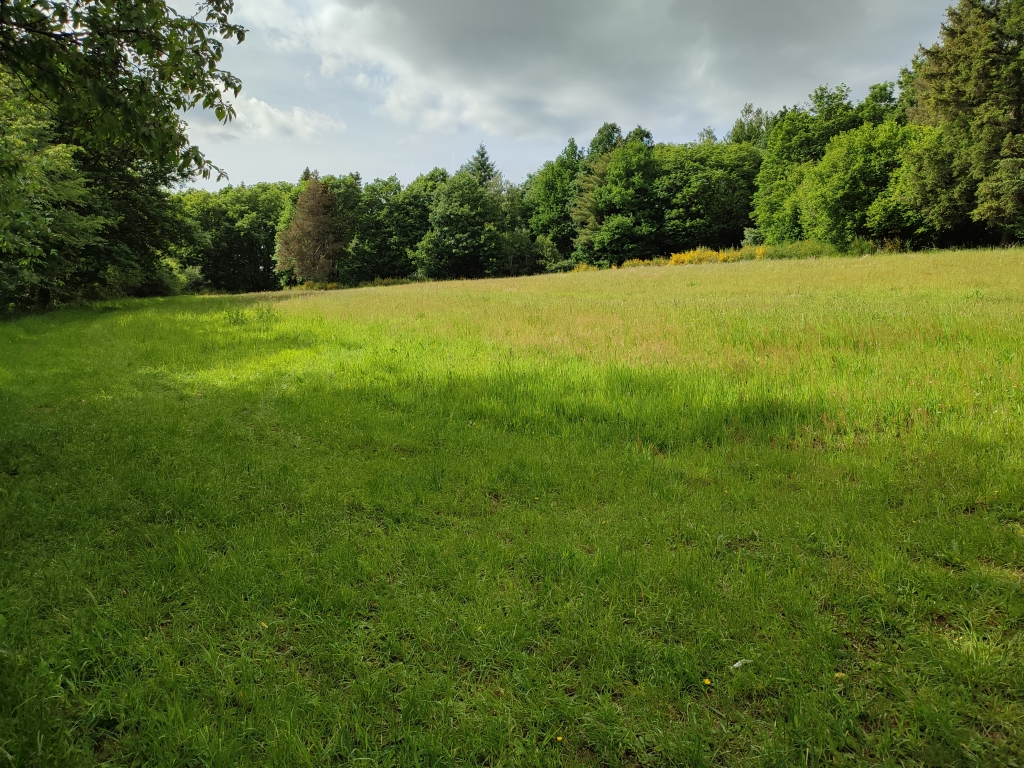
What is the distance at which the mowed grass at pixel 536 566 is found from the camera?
7.39 feet

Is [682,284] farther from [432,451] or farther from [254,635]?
[254,635]

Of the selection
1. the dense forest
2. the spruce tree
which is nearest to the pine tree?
the dense forest

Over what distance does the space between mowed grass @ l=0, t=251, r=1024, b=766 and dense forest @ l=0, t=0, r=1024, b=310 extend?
3.29 m

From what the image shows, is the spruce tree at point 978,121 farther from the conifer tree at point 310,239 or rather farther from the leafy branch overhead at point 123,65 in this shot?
the conifer tree at point 310,239

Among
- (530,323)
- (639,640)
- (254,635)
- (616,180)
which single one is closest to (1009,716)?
(639,640)

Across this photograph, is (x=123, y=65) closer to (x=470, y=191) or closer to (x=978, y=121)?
(x=978, y=121)

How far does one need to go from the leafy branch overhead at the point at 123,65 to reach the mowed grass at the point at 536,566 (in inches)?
127

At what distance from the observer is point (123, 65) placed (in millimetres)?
4512

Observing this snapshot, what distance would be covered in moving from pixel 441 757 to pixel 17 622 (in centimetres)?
269

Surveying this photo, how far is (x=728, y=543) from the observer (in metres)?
3.64

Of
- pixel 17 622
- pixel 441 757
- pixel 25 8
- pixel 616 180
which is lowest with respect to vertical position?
pixel 441 757

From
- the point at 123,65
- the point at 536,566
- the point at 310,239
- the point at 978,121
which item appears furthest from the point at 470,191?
the point at 536,566

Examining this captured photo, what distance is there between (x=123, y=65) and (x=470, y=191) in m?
51.0

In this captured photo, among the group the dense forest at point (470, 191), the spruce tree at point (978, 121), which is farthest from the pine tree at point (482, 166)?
the spruce tree at point (978, 121)
